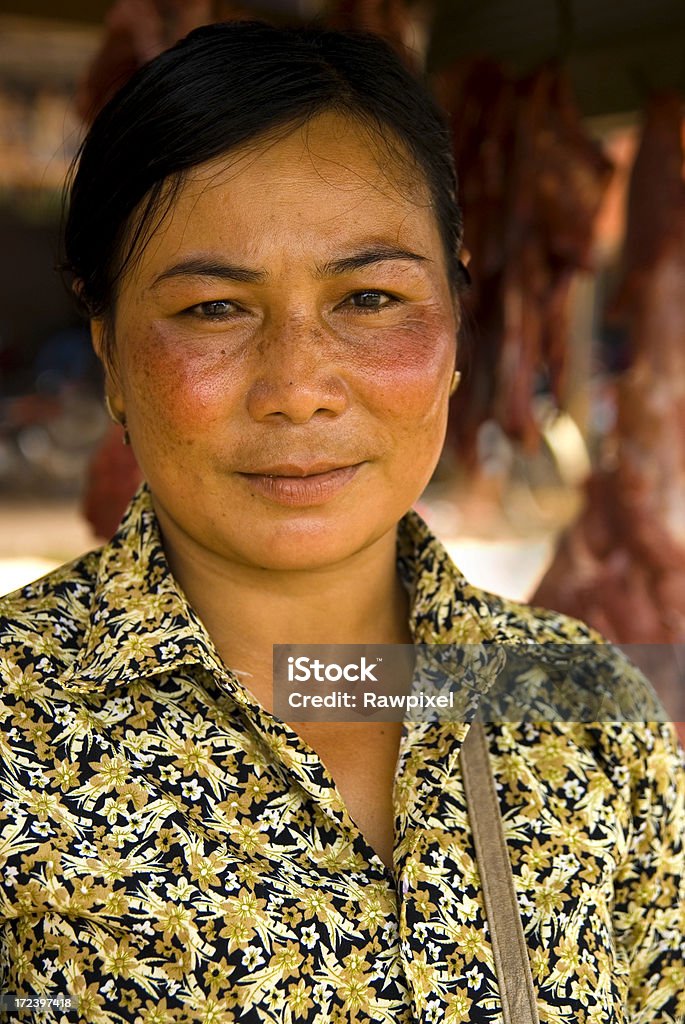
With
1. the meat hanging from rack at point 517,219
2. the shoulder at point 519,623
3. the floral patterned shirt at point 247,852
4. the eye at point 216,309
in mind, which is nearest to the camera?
the floral patterned shirt at point 247,852

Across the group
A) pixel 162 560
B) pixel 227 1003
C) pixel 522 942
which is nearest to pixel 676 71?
pixel 162 560

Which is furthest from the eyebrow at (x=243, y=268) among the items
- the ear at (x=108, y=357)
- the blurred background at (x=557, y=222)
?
the blurred background at (x=557, y=222)

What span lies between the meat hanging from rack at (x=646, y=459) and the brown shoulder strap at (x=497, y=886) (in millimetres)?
1155

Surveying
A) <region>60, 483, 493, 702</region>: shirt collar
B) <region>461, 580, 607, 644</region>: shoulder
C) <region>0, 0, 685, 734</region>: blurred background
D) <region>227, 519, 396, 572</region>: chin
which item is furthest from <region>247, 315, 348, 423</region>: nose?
<region>0, 0, 685, 734</region>: blurred background

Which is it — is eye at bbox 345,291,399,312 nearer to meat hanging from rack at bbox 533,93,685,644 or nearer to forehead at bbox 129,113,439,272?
forehead at bbox 129,113,439,272

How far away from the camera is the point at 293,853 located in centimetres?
100

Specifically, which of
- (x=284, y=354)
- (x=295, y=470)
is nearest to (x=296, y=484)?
(x=295, y=470)

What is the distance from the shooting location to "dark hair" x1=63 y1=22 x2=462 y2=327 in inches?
41.5

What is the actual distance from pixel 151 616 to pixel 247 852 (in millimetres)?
248

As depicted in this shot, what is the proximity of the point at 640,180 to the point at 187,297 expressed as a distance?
1.44 m

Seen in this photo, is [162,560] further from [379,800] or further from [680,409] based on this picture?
[680,409]

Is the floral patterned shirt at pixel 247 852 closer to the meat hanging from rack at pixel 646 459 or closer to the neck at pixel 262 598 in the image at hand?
the neck at pixel 262 598

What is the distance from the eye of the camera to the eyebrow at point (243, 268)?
3.37 ft

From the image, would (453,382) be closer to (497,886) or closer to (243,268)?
(243,268)
